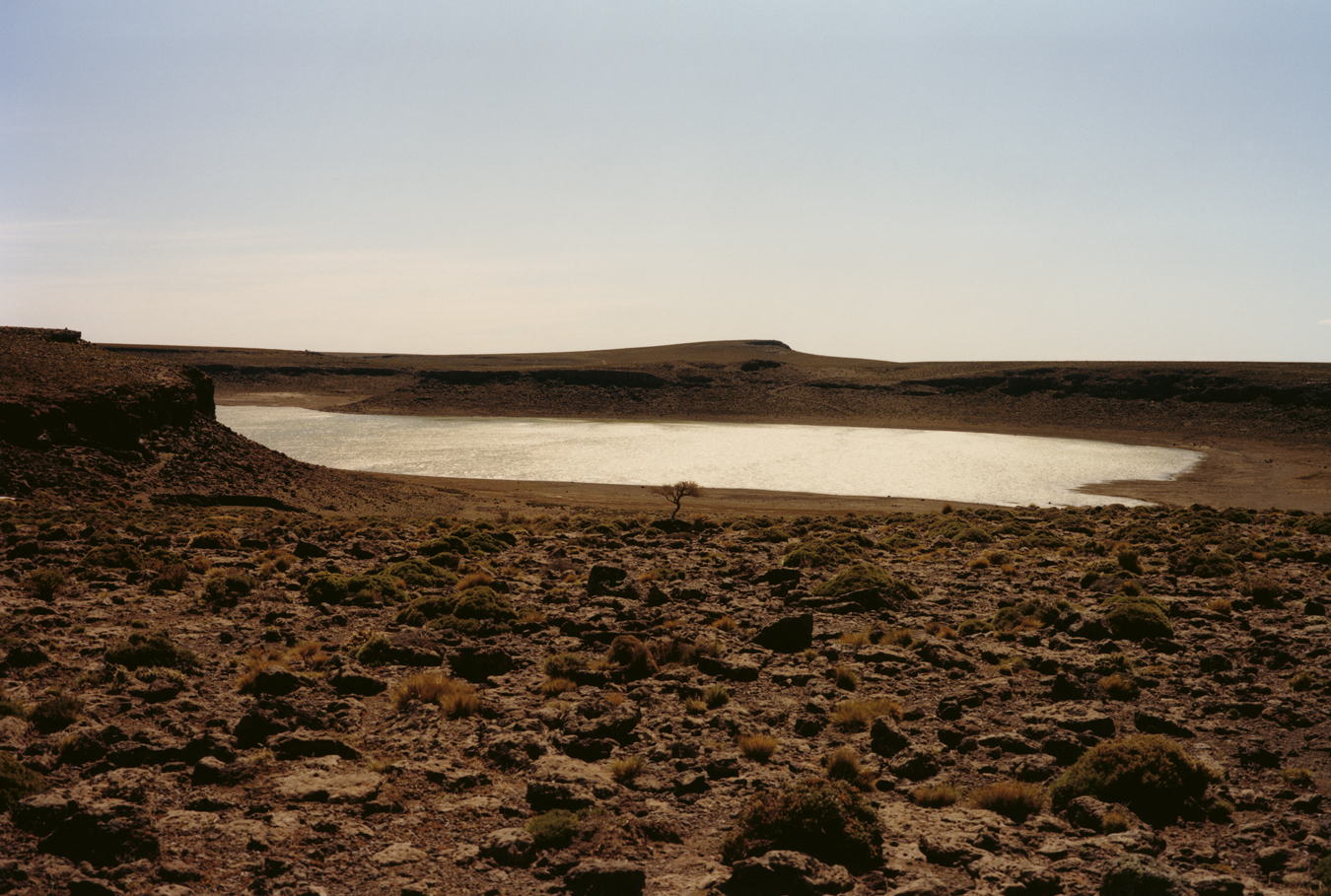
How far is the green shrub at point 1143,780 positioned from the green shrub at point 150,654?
11537mm

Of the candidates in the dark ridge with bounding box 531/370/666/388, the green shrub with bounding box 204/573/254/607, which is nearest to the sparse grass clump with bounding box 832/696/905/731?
the green shrub with bounding box 204/573/254/607

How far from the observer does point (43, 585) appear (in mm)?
15578

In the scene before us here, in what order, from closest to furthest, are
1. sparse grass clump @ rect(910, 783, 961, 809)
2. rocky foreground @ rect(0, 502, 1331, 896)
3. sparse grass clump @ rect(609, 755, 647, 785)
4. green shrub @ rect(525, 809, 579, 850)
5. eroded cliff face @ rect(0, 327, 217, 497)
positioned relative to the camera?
rocky foreground @ rect(0, 502, 1331, 896)
green shrub @ rect(525, 809, 579, 850)
sparse grass clump @ rect(910, 783, 961, 809)
sparse grass clump @ rect(609, 755, 647, 785)
eroded cliff face @ rect(0, 327, 217, 497)

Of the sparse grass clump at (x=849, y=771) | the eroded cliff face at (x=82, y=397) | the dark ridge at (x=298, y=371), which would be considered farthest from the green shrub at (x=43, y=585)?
the dark ridge at (x=298, y=371)

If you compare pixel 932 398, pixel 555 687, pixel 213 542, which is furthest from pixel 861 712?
pixel 932 398

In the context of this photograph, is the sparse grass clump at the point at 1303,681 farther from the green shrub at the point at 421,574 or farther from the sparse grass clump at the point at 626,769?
the green shrub at the point at 421,574

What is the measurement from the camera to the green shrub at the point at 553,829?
313 inches

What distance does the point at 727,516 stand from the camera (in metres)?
39.3

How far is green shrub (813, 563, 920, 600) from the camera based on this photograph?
61.8 ft

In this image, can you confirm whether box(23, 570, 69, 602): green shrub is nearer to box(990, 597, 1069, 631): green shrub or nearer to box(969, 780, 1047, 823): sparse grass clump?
box(969, 780, 1047, 823): sparse grass clump

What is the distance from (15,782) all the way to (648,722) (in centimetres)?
669

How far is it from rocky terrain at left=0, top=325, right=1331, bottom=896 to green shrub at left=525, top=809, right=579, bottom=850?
34 mm

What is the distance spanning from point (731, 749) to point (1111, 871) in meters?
4.33

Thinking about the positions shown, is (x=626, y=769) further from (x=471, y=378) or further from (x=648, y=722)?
(x=471, y=378)
